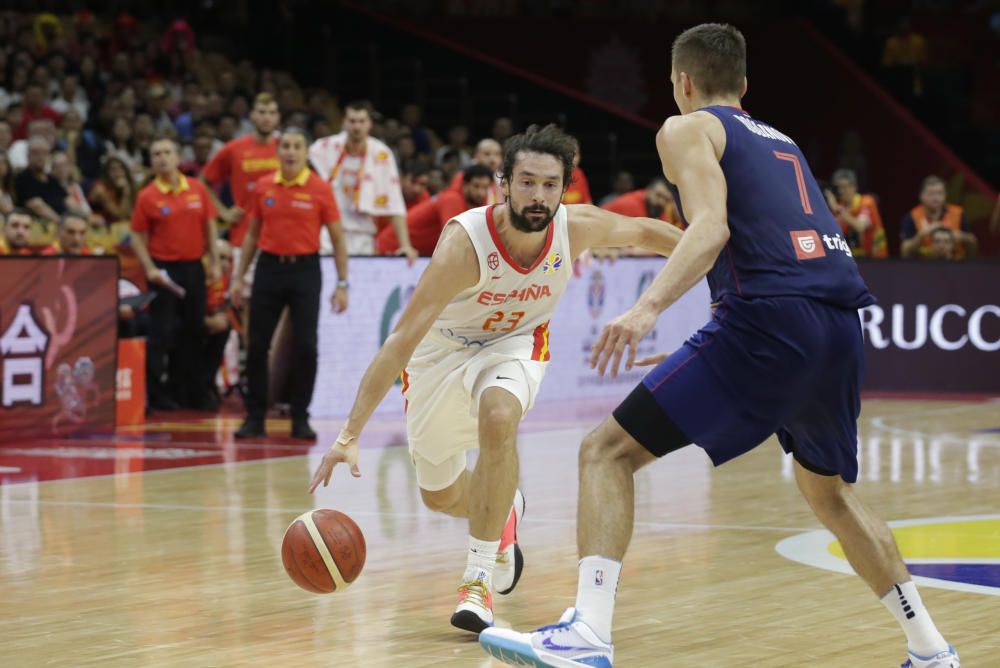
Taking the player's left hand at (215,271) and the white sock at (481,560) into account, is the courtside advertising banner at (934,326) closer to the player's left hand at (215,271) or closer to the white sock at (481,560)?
the player's left hand at (215,271)

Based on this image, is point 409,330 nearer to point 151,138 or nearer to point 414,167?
point 414,167

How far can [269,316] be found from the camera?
41.1 ft

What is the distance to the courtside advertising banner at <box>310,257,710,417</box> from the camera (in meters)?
14.5

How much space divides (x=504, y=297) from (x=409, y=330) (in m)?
0.59

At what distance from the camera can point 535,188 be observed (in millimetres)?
6195

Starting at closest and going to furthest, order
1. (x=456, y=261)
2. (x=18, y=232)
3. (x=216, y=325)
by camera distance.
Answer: (x=456, y=261) → (x=18, y=232) → (x=216, y=325)

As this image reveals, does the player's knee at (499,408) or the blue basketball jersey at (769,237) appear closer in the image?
the blue basketball jersey at (769,237)

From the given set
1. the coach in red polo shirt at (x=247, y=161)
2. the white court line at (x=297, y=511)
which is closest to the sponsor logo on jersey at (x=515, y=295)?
Answer: the white court line at (x=297, y=511)

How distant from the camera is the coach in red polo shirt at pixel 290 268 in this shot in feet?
41.1

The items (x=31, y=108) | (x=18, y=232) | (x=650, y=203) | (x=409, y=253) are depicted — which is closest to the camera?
(x=18, y=232)

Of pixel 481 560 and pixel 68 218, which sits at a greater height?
pixel 68 218

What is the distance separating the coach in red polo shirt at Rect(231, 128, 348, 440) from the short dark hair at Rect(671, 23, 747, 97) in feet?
24.5

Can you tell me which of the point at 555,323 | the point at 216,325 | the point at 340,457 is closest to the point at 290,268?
the point at 216,325

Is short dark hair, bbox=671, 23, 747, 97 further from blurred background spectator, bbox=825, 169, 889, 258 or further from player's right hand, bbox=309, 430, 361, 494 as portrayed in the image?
blurred background spectator, bbox=825, 169, 889, 258
